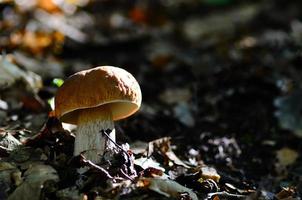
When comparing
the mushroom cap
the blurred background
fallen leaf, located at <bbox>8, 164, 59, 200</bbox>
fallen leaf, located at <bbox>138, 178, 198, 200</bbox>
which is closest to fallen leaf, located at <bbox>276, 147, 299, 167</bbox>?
the blurred background

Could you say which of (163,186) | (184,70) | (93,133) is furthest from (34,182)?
(184,70)

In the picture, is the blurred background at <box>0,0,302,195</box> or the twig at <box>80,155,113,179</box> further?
the blurred background at <box>0,0,302,195</box>

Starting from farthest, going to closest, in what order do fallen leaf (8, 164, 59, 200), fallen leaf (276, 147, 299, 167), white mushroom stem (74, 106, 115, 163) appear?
fallen leaf (276, 147, 299, 167) → white mushroom stem (74, 106, 115, 163) → fallen leaf (8, 164, 59, 200)

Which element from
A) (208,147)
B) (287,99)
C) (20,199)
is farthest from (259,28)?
(20,199)

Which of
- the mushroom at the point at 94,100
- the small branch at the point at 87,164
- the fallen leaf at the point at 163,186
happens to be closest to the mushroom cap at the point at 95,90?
the mushroom at the point at 94,100

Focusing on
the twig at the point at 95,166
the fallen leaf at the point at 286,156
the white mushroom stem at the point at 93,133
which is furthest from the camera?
the fallen leaf at the point at 286,156

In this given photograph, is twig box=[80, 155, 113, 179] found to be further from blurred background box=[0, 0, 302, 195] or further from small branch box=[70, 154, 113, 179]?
blurred background box=[0, 0, 302, 195]

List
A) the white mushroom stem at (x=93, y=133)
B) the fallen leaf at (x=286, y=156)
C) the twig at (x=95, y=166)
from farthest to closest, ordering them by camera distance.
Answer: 1. the fallen leaf at (x=286, y=156)
2. the white mushroom stem at (x=93, y=133)
3. the twig at (x=95, y=166)

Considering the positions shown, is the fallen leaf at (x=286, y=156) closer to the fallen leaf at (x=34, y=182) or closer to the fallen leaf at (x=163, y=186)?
the fallen leaf at (x=163, y=186)
